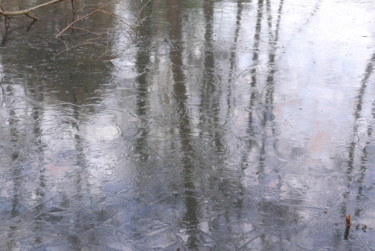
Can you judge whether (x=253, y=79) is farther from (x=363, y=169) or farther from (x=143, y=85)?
(x=363, y=169)

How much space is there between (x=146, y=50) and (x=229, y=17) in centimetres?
330

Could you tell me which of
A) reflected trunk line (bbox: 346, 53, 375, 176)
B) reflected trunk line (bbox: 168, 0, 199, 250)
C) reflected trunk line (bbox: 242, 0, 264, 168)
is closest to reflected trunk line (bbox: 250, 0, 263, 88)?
reflected trunk line (bbox: 242, 0, 264, 168)

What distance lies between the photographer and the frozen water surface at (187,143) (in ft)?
11.4

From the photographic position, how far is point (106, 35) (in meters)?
8.68

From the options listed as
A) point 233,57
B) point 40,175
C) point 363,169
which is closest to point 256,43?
point 233,57

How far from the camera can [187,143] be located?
4.72m

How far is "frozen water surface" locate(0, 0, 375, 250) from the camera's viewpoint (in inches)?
136

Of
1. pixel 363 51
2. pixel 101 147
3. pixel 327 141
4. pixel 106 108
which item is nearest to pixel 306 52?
pixel 363 51

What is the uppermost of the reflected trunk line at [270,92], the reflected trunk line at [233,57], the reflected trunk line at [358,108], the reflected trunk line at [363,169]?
the reflected trunk line at [233,57]

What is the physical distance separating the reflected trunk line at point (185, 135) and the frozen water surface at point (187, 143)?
2 cm

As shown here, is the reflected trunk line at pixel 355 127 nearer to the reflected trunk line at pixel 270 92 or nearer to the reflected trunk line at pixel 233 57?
the reflected trunk line at pixel 270 92

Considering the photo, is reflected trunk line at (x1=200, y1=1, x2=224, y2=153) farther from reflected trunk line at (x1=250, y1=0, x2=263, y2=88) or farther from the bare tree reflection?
the bare tree reflection

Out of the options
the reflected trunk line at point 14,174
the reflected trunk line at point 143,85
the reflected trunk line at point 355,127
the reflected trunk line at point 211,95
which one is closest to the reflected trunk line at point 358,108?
the reflected trunk line at point 355,127

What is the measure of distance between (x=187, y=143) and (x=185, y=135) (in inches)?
7.2
